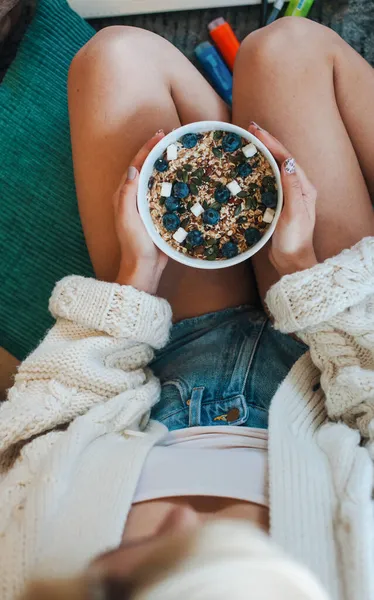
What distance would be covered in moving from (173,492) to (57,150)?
733mm

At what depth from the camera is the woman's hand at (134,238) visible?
713 mm

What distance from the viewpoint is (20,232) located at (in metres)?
1.05

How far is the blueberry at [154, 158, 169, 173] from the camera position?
0.73 m

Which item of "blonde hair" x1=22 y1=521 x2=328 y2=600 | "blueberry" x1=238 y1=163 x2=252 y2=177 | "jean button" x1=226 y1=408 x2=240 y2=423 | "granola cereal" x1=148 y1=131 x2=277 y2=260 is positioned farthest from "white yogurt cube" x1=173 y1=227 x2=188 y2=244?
"blonde hair" x1=22 y1=521 x2=328 y2=600

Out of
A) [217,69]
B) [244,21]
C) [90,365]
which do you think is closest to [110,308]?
[90,365]

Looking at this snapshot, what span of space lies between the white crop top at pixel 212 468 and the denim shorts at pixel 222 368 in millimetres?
46

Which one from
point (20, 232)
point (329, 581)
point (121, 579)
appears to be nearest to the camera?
point (121, 579)

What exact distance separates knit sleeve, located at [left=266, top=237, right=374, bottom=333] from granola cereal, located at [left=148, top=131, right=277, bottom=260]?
10 cm

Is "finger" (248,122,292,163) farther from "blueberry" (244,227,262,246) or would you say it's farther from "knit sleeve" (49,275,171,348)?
"knit sleeve" (49,275,171,348)

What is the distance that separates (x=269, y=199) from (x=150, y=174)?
164 mm

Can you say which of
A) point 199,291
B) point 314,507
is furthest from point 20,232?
point 314,507

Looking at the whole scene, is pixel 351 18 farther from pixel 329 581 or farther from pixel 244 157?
pixel 329 581

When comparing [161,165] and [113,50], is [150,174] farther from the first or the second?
[113,50]

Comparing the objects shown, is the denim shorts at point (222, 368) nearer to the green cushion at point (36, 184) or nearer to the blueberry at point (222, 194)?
the blueberry at point (222, 194)
